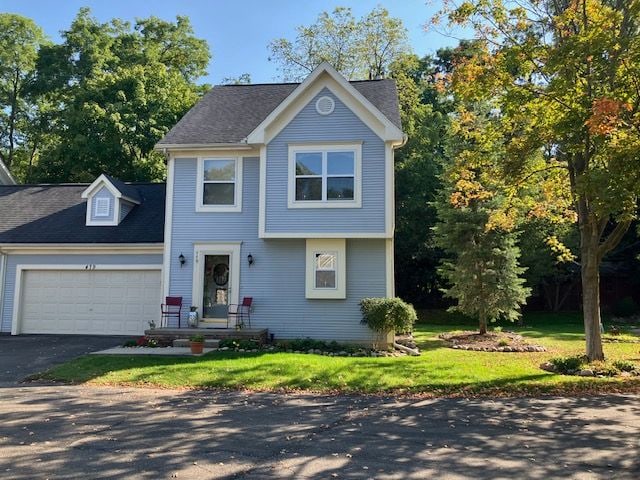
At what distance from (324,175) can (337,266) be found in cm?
263

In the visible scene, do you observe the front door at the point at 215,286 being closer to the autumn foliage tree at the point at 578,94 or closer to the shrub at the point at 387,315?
the shrub at the point at 387,315

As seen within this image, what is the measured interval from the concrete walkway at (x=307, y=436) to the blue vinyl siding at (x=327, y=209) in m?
6.31

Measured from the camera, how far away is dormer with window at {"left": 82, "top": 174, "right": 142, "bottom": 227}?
17453 millimetres

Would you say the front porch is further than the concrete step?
Yes

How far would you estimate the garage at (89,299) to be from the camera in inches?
645

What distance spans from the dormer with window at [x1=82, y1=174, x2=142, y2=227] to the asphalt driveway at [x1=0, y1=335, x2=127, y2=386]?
3.99m

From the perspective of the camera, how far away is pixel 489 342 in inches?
658

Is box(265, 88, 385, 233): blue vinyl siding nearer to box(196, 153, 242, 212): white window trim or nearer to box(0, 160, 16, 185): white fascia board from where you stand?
box(196, 153, 242, 212): white window trim

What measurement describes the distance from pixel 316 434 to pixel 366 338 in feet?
26.1

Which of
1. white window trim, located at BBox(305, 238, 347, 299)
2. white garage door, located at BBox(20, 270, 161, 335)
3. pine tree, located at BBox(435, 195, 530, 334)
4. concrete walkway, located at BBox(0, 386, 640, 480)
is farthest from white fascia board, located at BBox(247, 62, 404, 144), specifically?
concrete walkway, located at BBox(0, 386, 640, 480)

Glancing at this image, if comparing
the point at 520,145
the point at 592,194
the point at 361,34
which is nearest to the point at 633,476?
the point at 592,194

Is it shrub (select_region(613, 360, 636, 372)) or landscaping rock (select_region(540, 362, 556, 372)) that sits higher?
shrub (select_region(613, 360, 636, 372))

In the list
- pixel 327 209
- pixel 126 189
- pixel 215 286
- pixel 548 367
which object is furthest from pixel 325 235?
pixel 126 189

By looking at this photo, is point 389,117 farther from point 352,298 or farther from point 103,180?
point 103,180
